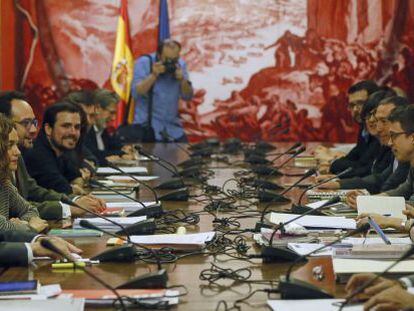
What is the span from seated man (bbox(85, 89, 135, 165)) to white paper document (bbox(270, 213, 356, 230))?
3299mm

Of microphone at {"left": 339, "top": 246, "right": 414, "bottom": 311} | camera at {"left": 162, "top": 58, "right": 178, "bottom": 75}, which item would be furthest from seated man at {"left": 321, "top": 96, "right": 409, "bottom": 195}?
camera at {"left": 162, "top": 58, "right": 178, "bottom": 75}

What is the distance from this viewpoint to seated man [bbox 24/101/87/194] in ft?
17.0

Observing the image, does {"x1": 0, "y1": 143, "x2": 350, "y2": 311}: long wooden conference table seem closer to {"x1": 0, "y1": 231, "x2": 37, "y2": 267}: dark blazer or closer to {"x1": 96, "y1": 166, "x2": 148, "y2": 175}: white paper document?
{"x1": 0, "y1": 231, "x2": 37, "y2": 267}: dark blazer

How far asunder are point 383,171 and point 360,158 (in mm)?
855

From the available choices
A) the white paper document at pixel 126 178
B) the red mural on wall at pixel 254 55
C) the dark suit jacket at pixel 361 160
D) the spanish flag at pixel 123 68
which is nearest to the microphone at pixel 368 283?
the white paper document at pixel 126 178

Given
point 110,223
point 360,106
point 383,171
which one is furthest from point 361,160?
point 110,223

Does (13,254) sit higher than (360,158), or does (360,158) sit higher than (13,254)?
(13,254)

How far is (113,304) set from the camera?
237 cm

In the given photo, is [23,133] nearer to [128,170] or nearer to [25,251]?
[128,170]

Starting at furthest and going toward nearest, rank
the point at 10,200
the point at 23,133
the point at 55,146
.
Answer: the point at 55,146 < the point at 23,133 < the point at 10,200

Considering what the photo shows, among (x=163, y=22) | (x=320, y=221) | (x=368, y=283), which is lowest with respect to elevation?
(x=320, y=221)

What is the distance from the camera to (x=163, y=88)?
31.0 ft

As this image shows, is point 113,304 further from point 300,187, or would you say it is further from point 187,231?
point 300,187

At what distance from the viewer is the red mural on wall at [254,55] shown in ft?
31.9
